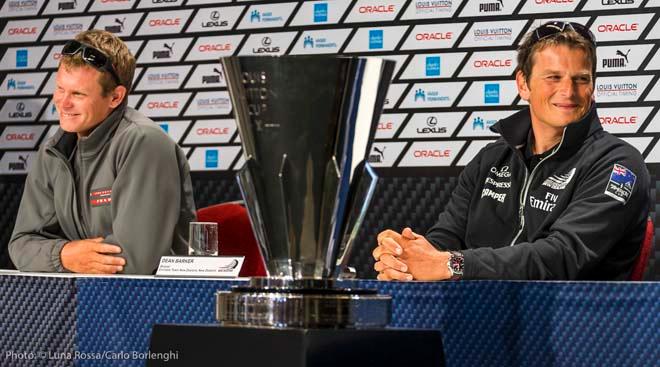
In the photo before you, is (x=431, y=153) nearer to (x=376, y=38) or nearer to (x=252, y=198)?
(x=376, y=38)

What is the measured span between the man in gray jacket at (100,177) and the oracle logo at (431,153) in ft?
6.27

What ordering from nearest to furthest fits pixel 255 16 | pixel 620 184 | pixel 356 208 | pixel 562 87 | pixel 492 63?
pixel 356 208 → pixel 620 184 → pixel 562 87 → pixel 492 63 → pixel 255 16

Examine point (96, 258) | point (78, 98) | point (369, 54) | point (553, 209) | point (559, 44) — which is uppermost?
point (369, 54)

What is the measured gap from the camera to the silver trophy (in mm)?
1017

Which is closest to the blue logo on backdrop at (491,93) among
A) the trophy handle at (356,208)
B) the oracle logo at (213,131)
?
the oracle logo at (213,131)

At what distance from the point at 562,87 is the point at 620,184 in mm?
352

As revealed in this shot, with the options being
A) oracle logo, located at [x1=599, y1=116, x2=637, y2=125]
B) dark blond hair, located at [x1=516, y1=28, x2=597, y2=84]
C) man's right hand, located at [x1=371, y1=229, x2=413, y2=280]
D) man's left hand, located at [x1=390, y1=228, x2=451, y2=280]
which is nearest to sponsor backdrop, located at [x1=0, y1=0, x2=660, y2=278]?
oracle logo, located at [x1=599, y1=116, x2=637, y2=125]

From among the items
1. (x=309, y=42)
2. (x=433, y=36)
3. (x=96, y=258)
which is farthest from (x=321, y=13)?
(x=96, y=258)

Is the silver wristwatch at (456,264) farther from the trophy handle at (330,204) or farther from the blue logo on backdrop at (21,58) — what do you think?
the blue logo on backdrop at (21,58)

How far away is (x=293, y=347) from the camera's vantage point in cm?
96

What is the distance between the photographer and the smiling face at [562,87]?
256 cm

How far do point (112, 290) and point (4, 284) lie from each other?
0.20 metres

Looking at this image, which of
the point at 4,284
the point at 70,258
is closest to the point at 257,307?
the point at 4,284

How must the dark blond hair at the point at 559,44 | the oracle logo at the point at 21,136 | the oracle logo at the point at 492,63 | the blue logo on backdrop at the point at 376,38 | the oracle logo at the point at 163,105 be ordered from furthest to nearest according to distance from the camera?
the oracle logo at the point at 21,136 → the oracle logo at the point at 163,105 → the blue logo on backdrop at the point at 376,38 → the oracle logo at the point at 492,63 → the dark blond hair at the point at 559,44
